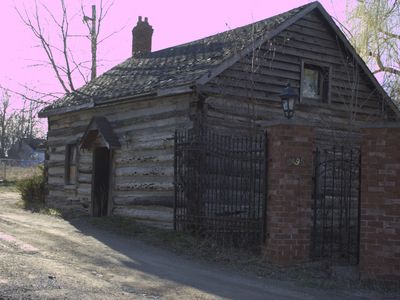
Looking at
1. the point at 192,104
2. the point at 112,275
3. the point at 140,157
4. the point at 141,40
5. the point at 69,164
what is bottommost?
the point at 112,275

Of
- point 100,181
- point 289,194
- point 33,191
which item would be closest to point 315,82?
point 100,181

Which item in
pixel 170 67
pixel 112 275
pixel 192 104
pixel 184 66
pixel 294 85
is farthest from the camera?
pixel 170 67

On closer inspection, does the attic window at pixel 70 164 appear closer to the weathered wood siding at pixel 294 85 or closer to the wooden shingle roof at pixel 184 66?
the wooden shingle roof at pixel 184 66

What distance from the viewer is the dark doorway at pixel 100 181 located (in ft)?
49.2

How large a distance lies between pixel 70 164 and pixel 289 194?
9.68 meters

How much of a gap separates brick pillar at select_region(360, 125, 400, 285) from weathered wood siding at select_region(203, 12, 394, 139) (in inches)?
147

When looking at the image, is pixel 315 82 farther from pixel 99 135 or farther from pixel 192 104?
pixel 99 135

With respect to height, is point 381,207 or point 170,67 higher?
point 170,67

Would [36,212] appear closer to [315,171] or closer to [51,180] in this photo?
[51,180]

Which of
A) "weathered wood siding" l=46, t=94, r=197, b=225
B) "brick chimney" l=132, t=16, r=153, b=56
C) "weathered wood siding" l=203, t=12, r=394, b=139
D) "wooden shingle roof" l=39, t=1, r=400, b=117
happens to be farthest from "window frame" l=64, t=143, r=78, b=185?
"weathered wood siding" l=203, t=12, r=394, b=139

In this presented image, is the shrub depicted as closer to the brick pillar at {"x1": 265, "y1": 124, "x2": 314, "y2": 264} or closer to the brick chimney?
the brick chimney

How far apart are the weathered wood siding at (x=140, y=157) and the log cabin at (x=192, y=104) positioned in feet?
0.09

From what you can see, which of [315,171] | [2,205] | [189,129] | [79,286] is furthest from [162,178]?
[2,205]

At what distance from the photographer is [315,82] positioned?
48.4 feet
